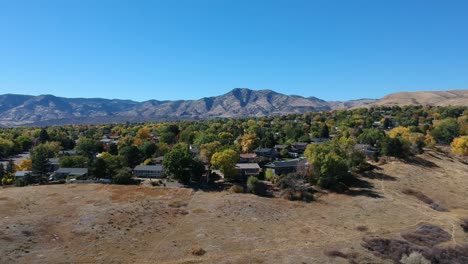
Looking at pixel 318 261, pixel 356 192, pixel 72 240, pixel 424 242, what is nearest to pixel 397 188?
pixel 356 192

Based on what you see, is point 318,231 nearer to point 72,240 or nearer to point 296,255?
point 296,255

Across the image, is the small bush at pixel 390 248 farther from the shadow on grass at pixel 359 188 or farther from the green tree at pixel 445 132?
the green tree at pixel 445 132

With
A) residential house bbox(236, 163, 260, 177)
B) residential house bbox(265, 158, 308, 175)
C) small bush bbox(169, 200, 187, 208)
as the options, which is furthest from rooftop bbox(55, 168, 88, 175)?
residential house bbox(265, 158, 308, 175)

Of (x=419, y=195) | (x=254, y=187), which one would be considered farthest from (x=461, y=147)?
(x=254, y=187)

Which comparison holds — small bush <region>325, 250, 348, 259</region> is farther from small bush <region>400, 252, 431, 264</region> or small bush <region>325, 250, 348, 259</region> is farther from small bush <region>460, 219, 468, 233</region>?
small bush <region>460, 219, 468, 233</region>

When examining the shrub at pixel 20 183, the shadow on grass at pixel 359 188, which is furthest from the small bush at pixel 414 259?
the shrub at pixel 20 183
